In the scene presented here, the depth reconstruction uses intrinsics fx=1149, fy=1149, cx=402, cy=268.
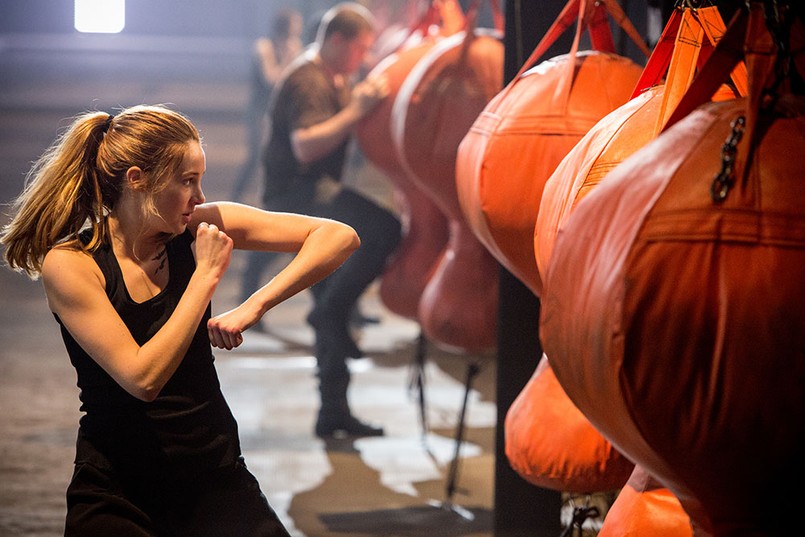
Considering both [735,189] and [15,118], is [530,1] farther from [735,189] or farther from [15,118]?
[15,118]

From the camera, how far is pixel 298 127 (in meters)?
4.61

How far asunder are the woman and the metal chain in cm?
86

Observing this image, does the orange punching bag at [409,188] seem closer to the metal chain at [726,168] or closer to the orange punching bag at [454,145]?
the orange punching bag at [454,145]

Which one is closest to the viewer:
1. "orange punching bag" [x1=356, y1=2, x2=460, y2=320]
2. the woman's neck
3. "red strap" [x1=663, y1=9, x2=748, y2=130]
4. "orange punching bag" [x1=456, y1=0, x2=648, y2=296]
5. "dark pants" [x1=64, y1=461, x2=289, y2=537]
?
"red strap" [x1=663, y1=9, x2=748, y2=130]

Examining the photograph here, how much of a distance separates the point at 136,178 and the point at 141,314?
233mm

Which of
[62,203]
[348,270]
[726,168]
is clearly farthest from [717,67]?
[348,270]

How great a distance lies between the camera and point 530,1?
2998 mm

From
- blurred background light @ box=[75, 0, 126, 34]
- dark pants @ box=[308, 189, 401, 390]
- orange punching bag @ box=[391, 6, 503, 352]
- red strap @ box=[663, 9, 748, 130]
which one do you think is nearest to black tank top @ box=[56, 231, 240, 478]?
red strap @ box=[663, 9, 748, 130]

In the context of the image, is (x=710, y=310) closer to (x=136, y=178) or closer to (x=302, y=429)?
(x=136, y=178)

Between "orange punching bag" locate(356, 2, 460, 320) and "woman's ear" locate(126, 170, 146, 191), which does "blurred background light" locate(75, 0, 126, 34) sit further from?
"woman's ear" locate(126, 170, 146, 191)

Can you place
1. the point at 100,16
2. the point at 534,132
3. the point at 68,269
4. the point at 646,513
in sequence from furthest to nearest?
1. the point at 100,16
2. the point at 534,132
3. the point at 68,269
4. the point at 646,513

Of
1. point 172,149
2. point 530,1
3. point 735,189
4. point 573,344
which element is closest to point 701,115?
point 735,189

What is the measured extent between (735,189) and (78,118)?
4.09 ft

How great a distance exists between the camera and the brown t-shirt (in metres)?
4.62
